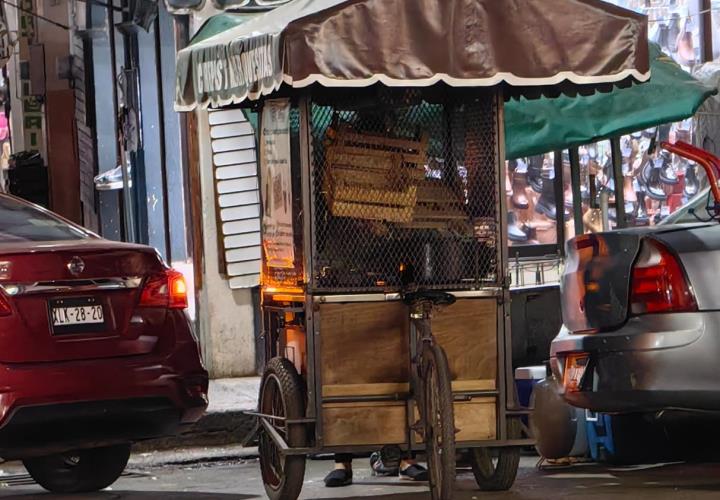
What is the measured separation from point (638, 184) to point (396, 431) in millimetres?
8310

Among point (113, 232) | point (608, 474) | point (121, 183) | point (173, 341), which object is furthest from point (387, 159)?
point (113, 232)

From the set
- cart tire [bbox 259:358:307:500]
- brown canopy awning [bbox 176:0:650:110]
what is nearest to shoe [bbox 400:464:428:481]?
cart tire [bbox 259:358:307:500]

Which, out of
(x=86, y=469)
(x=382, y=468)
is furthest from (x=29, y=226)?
(x=382, y=468)

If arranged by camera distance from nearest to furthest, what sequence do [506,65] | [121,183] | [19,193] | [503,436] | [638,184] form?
[506,65] < [503,436] < [638,184] < [121,183] < [19,193]

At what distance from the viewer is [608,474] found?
28.6 feet

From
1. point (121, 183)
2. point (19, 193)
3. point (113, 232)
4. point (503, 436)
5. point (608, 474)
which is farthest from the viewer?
point (19, 193)

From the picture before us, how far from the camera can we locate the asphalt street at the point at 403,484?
7.96 meters

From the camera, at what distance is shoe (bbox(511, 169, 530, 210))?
49.3 ft

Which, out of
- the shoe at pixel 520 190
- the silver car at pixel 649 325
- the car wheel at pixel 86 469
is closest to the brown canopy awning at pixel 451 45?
the silver car at pixel 649 325

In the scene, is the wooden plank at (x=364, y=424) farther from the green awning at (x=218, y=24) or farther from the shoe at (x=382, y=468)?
the green awning at (x=218, y=24)

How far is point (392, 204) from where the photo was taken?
309 inches

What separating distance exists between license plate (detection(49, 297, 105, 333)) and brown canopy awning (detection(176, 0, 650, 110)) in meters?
1.35

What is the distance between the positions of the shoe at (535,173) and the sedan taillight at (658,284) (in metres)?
7.61

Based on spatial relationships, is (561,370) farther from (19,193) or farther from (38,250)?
(19,193)
